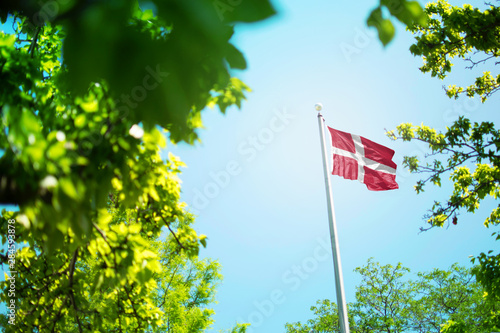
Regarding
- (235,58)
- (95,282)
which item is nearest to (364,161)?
(95,282)

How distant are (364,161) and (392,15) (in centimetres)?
918

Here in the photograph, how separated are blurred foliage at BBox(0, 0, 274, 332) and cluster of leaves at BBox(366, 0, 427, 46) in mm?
647

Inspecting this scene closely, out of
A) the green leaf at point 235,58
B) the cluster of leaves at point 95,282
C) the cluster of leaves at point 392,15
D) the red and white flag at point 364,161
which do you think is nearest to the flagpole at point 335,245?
the red and white flag at point 364,161

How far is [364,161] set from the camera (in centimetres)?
1014

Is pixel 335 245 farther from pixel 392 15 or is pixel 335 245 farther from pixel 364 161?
pixel 392 15

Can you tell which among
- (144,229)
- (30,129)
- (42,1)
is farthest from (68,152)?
(144,229)

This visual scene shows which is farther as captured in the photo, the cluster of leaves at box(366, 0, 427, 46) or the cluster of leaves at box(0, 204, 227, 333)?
the cluster of leaves at box(0, 204, 227, 333)

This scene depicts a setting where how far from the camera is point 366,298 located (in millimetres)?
24688

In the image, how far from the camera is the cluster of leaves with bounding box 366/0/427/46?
1.38 m

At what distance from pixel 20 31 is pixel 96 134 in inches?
180

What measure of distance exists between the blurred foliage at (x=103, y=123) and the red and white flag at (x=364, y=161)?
5899mm

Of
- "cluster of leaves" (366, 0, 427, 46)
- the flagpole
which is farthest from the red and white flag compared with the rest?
"cluster of leaves" (366, 0, 427, 46)

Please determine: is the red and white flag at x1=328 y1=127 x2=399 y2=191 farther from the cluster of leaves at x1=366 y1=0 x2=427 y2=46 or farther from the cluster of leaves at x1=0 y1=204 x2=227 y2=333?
the cluster of leaves at x1=366 y1=0 x2=427 y2=46

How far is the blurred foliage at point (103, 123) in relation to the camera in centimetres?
94
